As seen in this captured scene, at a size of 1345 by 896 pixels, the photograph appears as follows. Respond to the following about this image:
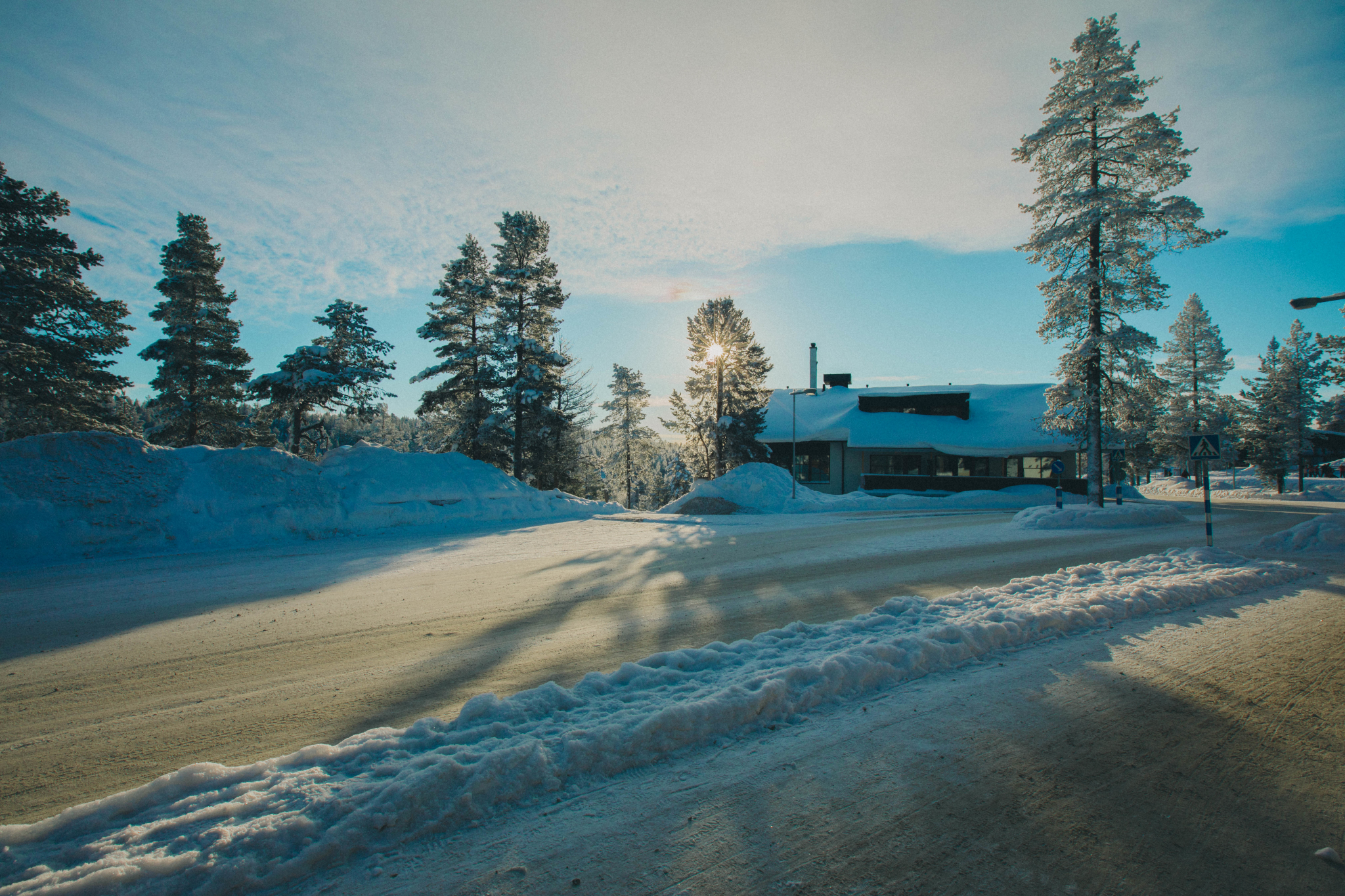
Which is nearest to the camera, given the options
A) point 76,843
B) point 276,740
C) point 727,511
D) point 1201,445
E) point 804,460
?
point 76,843

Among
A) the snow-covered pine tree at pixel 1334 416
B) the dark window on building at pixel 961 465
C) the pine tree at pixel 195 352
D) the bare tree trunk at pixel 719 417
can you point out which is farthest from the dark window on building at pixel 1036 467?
the snow-covered pine tree at pixel 1334 416

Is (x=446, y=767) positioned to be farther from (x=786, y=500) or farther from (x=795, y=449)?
(x=795, y=449)

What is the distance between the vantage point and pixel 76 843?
2.24 meters

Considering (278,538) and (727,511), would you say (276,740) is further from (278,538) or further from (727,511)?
(727,511)

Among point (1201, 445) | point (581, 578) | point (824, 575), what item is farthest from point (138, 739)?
point (1201, 445)

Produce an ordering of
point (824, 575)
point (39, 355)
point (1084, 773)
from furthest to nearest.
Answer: point (39, 355)
point (824, 575)
point (1084, 773)

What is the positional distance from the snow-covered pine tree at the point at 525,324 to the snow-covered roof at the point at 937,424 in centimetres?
1650

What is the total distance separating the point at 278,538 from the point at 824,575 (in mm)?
11906

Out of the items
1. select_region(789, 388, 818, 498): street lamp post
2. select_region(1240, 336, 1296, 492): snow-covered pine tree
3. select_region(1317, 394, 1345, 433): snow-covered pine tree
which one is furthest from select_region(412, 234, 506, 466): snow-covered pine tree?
select_region(1317, 394, 1345, 433): snow-covered pine tree

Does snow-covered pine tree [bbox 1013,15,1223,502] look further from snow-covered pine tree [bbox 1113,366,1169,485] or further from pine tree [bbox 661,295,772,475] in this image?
pine tree [bbox 661,295,772,475]

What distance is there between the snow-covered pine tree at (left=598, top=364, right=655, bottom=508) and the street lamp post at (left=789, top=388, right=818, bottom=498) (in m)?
13.5

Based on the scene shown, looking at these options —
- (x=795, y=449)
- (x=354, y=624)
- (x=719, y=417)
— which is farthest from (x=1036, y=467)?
(x=354, y=624)

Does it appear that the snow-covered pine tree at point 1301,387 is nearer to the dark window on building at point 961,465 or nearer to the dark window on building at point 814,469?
the dark window on building at point 961,465

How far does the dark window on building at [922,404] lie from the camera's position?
38750 millimetres
